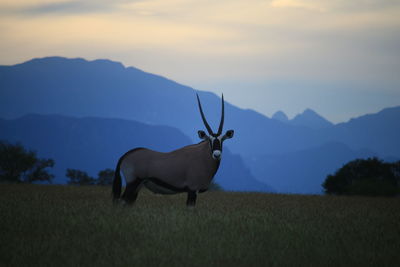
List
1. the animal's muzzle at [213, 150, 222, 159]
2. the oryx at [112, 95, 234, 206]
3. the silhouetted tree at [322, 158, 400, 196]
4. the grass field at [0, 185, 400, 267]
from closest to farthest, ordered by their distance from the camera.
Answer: the grass field at [0, 185, 400, 267], the animal's muzzle at [213, 150, 222, 159], the oryx at [112, 95, 234, 206], the silhouetted tree at [322, 158, 400, 196]

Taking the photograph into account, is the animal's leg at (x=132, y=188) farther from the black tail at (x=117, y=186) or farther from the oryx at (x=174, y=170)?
the black tail at (x=117, y=186)

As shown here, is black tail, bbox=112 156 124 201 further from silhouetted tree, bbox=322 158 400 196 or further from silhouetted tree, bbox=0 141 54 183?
silhouetted tree, bbox=0 141 54 183

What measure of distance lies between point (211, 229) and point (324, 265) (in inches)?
105

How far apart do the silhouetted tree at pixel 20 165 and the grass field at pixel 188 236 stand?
21.2 metres

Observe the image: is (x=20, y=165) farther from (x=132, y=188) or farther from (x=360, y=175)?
(x=132, y=188)

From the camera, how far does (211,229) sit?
930cm

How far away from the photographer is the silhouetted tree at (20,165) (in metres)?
32.8

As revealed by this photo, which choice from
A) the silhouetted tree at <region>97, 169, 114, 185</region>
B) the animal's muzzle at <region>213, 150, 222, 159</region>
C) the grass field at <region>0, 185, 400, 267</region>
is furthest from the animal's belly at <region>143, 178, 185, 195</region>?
the silhouetted tree at <region>97, 169, 114, 185</region>

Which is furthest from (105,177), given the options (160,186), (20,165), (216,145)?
(216,145)

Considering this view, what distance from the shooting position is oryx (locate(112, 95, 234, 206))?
1183cm

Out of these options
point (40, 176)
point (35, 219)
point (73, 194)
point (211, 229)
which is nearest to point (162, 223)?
point (211, 229)

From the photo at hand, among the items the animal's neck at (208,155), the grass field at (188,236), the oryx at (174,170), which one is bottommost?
the grass field at (188,236)

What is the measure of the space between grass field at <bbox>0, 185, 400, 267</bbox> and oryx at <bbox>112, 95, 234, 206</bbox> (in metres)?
0.52

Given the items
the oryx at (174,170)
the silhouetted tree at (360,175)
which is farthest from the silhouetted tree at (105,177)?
the oryx at (174,170)
